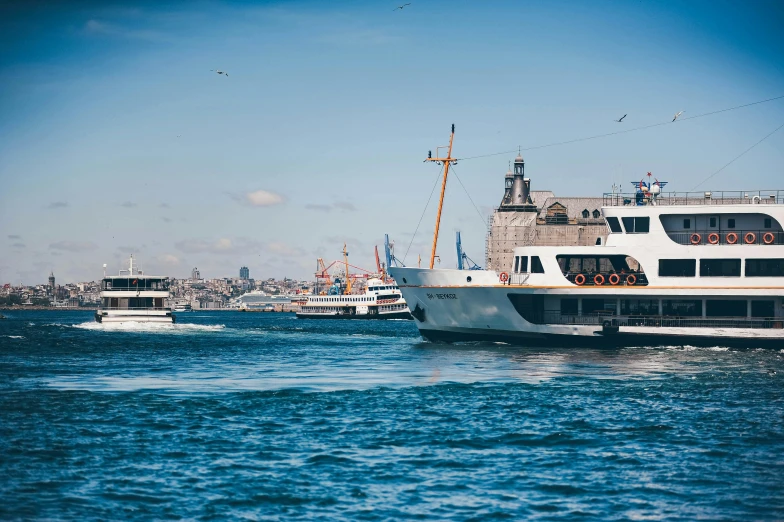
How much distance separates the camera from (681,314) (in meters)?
47.5

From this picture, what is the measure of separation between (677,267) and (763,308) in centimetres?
488

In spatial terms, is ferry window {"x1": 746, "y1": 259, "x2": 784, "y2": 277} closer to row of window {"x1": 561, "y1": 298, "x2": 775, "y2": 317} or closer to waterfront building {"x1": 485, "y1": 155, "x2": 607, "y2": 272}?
row of window {"x1": 561, "y1": 298, "x2": 775, "y2": 317}

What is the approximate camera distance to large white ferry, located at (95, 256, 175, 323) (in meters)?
84.3

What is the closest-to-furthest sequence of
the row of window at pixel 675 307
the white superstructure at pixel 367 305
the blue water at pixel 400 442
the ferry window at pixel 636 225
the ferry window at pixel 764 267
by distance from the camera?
the blue water at pixel 400 442, the ferry window at pixel 764 267, the row of window at pixel 675 307, the ferry window at pixel 636 225, the white superstructure at pixel 367 305

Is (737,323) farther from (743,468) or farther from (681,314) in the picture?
(743,468)

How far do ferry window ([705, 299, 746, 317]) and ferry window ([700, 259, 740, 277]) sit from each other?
140 cm

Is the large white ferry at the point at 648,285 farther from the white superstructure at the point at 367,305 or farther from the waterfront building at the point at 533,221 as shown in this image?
the white superstructure at the point at 367,305

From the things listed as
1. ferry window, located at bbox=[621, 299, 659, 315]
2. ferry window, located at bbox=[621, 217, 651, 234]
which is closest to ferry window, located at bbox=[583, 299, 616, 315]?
ferry window, located at bbox=[621, 299, 659, 315]

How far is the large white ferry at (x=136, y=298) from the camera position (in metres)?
84.3

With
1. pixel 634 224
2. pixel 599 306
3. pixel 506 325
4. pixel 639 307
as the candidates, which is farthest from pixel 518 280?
pixel 634 224

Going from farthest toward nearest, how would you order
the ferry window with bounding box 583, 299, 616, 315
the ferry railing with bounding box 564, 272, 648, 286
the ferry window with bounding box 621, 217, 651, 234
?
1. the ferry window with bounding box 583, 299, 616, 315
2. the ferry window with bounding box 621, 217, 651, 234
3. the ferry railing with bounding box 564, 272, 648, 286

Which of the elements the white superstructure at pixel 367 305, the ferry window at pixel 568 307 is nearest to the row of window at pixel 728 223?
the ferry window at pixel 568 307

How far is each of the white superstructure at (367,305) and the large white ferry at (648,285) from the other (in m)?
104

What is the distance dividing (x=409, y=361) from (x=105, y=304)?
5316 cm
